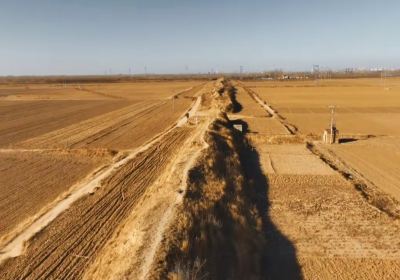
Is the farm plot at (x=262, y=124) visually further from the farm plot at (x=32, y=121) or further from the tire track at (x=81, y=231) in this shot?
the farm plot at (x=32, y=121)

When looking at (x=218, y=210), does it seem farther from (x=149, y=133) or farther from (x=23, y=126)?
(x=23, y=126)

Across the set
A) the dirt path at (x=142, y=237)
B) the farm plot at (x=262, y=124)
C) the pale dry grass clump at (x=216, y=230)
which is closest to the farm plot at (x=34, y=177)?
the dirt path at (x=142, y=237)

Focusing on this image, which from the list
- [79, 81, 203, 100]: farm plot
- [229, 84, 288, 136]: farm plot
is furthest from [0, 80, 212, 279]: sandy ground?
[79, 81, 203, 100]: farm plot

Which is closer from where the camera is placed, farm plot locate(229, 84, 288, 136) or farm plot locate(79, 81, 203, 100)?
farm plot locate(229, 84, 288, 136)

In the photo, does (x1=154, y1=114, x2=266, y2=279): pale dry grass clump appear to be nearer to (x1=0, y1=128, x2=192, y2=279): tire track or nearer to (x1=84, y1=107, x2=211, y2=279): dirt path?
(x1=84, y1=107, x2=211, y2=279): dirt path

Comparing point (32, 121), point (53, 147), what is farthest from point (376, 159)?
point (32, 121)

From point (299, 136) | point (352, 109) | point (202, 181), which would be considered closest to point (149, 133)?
point (299, 136)
